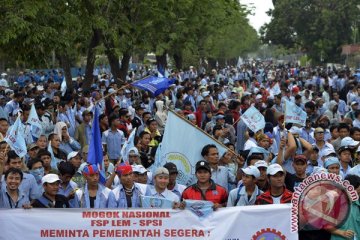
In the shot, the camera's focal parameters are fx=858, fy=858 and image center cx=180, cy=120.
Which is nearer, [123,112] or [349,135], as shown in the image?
[349,135]

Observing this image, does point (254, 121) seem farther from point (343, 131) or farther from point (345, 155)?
point (345, 155)

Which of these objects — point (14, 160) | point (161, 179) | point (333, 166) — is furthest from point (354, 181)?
point (14, 160)

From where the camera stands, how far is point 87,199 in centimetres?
866

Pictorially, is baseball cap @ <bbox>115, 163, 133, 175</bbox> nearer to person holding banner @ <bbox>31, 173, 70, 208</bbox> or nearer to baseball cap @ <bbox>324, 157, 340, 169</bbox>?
person holding banner @ <bbox>31, 173, 70, 208</bbox>

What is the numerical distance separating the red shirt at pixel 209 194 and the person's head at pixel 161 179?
0.75 ft

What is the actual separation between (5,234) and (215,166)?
2893 mm

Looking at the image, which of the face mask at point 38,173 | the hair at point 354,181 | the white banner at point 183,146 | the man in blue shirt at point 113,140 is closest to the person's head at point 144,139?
the man in blue shirt at point 113,140

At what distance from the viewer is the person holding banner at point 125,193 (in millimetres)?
8602

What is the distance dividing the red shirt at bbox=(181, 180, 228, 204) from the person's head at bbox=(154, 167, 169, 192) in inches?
9.0

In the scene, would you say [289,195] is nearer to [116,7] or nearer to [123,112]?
[123,112]

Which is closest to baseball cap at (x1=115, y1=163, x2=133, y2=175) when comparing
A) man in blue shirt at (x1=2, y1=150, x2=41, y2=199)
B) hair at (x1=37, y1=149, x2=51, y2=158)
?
man in blue shirt at (x1=2, y1=150, x2=41, y2=199)

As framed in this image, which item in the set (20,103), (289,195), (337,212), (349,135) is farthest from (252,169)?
(20,103)

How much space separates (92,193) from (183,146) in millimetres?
2053

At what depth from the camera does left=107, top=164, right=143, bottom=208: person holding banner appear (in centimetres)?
860
